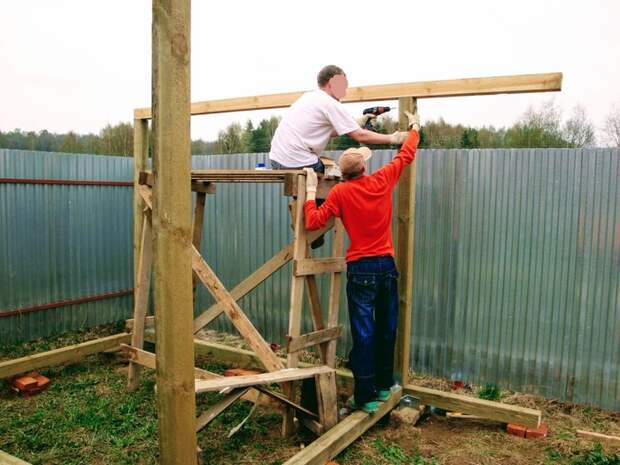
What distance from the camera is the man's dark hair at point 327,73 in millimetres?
3492

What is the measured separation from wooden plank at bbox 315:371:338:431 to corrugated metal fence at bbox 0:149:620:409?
5.27 feet

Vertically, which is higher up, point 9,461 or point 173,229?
point 173,229

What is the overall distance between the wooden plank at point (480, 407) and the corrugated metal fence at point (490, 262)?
0.69 meters

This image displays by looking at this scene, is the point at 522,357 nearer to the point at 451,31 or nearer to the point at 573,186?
the point at 573,186

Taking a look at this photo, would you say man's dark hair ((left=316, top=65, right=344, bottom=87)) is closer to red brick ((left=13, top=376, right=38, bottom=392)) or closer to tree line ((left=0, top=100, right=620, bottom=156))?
red brick ((left=13, top=376, right=38, bottom=392))

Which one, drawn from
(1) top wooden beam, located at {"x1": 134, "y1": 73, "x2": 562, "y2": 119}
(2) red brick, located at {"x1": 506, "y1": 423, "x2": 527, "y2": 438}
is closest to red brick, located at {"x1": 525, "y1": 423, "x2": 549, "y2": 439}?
(2) red brick, located at {"x1": 506, "y1": 423, "x2": 527, "y2": 438}

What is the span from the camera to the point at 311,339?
3.55m

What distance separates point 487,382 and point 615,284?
1.39m

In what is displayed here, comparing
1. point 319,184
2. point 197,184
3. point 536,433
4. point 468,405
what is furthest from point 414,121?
point 536,433

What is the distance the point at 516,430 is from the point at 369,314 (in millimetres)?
1515

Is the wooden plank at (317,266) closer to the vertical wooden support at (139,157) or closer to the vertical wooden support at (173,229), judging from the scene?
the vertical wooden support at (173,229)

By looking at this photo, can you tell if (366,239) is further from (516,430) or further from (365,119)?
(516,430)

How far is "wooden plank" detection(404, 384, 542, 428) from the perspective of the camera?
146 inches

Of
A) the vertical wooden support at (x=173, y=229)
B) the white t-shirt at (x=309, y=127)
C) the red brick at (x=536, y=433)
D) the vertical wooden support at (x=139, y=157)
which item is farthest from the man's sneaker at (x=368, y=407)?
the vertical wooden support at (x=139, y=157)
